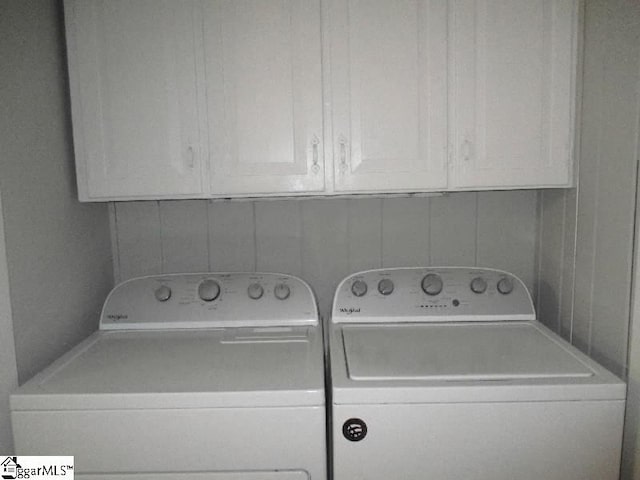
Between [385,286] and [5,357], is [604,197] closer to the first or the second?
[385,286]

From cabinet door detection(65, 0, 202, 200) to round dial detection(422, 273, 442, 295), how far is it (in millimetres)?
890

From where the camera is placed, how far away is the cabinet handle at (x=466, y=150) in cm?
142

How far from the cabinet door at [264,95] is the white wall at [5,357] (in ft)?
2.06

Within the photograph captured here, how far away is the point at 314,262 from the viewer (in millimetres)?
1811

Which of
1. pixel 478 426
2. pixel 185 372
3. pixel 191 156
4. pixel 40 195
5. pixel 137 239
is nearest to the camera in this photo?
pixel 478 426

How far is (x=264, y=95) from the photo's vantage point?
54.9 inches

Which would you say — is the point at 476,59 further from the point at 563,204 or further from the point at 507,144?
the point at 563,204

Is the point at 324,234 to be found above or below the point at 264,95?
below

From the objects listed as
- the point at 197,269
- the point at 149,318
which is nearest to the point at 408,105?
the point at 197,269

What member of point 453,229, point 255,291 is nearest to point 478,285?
point 453,229

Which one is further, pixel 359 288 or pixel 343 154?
pixel 359 288

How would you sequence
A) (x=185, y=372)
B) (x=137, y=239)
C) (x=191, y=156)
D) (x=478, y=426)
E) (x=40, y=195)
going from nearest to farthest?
(x=478, y=426) < (x=185, y=372) < (x=40, y=195) < (x=191, y=156) < (x=137, y=239)

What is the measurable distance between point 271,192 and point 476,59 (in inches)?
31.1

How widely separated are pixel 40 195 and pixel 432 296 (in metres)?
1.35
